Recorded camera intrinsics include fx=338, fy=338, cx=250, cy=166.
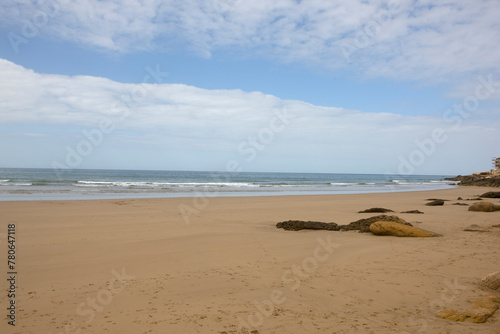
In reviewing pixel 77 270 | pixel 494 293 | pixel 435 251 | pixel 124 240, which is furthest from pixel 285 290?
pixel 124 240

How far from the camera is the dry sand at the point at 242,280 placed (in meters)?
3.80

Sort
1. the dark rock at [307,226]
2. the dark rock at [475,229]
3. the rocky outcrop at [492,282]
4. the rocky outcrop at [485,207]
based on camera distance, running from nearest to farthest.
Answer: the rocky outcrop at [492,282], the dark rock at [475,229], the dark rock at [307,226], the rocky outcrop at [485,207]

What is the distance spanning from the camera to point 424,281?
17.0 feet

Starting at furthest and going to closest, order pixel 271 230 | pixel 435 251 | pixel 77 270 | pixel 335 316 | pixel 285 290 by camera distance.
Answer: pixel 271 230
pixel 435 251
pixel 77 270
pixel 285 290
pixel 335 316

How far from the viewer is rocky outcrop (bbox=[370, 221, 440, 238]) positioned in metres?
8.66

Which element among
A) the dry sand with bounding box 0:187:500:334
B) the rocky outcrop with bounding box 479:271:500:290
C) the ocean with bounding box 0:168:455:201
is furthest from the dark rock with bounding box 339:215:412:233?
the ocean with bounding box 0:168:455:201

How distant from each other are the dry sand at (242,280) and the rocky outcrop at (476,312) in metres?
0.09

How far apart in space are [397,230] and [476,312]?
502 cm

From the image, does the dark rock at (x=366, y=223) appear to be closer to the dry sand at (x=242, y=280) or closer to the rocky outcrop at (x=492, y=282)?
the dry sand at (x=242, y=280)

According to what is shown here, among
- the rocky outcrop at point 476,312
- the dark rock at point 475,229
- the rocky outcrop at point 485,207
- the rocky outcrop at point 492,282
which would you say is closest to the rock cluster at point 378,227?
the dark rock at point 475,229

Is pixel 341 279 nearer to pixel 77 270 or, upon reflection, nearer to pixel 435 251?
pixel 435 251

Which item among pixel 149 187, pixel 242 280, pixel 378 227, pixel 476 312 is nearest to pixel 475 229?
pixel 378 227

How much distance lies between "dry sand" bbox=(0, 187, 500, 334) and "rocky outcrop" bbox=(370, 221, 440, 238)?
406mm

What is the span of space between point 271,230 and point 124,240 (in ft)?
13.2
